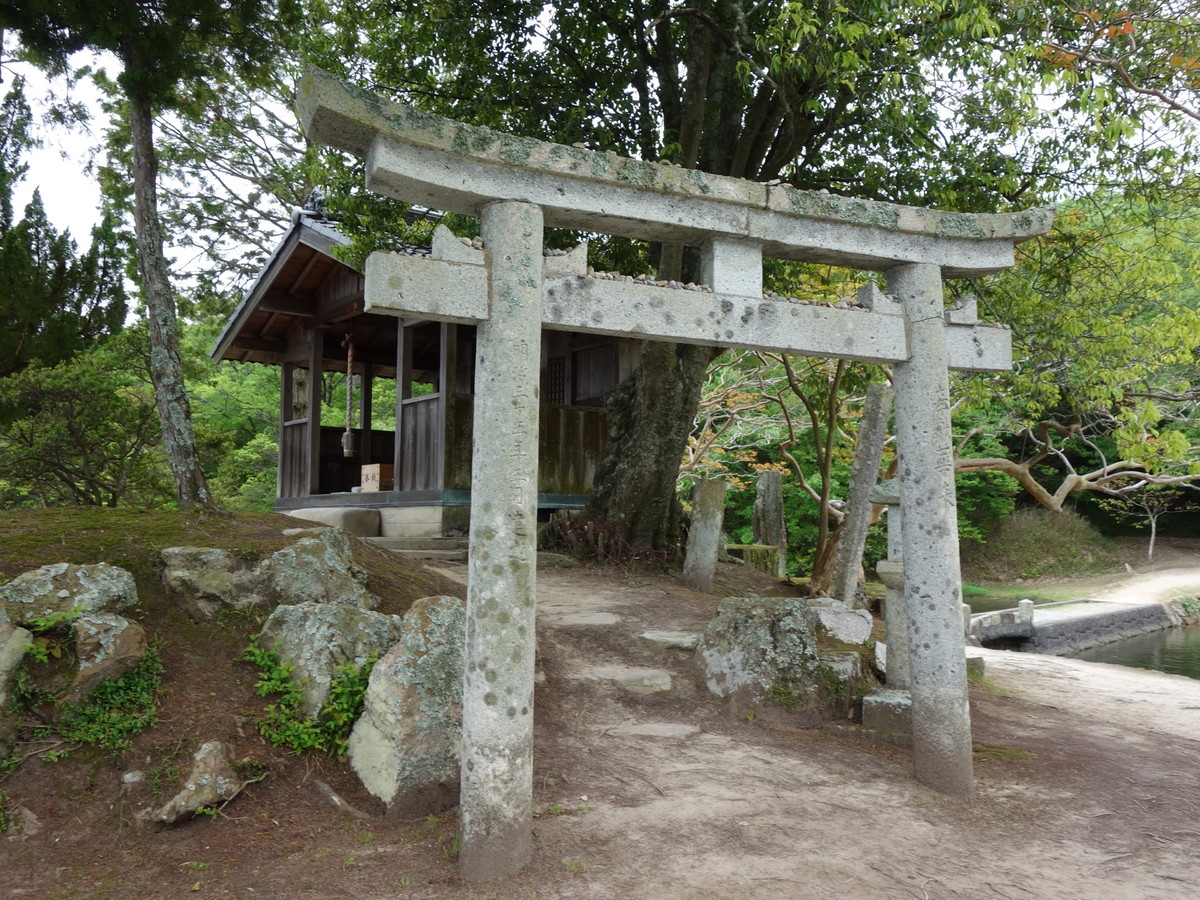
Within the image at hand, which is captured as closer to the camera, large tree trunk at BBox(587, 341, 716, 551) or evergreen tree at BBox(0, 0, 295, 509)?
evergreen tree at BBox(0, 0, 295, 509)

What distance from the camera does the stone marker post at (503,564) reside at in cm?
387

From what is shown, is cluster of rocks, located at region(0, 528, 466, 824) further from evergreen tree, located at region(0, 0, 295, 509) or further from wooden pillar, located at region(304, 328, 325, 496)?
wooden pillar, located at region(304, 328, 325, 496)

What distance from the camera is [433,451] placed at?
12.2 meters

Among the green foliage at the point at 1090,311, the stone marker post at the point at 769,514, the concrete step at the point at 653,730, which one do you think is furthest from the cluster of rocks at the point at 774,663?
the stone marker post at the point at 769,514

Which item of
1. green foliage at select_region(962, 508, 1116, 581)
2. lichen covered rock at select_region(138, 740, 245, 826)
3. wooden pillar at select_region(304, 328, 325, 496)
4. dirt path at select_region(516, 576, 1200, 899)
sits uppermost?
wooden pillar at select_region(304, 328, 325, 496)

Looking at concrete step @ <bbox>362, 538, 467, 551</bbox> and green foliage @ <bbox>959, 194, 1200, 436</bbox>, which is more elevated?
green foliage @ <bbox>959, 194, 1200, 436</bbox>

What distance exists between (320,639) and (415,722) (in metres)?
1.00

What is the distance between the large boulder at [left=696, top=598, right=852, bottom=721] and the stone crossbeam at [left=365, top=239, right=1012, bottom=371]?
242cm

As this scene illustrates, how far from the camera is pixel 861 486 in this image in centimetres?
1052

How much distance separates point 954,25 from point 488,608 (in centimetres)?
619

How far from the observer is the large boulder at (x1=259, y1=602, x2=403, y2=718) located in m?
5.06

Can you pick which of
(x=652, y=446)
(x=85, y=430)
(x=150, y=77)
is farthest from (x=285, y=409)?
(x=150, y=77)

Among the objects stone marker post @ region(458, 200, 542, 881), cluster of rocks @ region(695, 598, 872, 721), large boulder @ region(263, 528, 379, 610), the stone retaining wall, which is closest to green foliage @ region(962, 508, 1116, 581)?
the stone retaining wall

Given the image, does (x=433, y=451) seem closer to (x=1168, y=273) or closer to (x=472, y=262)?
(x=472, y=262)
